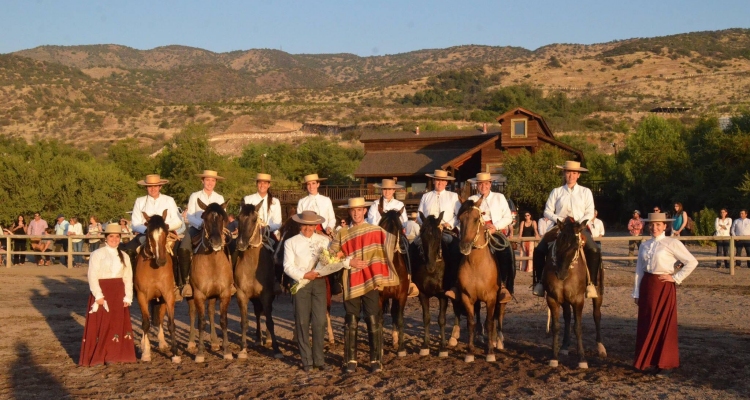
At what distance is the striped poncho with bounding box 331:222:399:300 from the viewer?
9539 millimetres

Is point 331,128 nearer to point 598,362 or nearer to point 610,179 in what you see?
point 610,179

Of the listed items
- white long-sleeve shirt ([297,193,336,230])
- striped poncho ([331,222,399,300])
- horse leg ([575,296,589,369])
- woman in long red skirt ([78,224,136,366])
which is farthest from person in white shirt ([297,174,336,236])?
horse leg ([575,296,589,369])

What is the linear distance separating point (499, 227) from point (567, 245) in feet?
4.79

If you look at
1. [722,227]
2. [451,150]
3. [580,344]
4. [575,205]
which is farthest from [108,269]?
[451,150]

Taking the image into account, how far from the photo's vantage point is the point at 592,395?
8.22 m

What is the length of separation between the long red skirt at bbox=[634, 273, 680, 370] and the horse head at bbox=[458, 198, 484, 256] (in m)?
2.09

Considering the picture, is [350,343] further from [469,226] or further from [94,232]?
[94,232]

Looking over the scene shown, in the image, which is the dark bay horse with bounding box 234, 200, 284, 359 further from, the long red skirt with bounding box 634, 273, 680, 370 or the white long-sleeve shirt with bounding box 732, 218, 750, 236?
the white long-sleeve shirt with bounding box 732, 218, 750, 236

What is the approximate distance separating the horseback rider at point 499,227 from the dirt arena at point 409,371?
870 mm

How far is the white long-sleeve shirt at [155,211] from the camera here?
11.1 meters

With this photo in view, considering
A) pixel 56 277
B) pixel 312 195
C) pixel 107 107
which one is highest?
pixel 107 107

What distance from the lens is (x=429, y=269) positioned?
10.2m

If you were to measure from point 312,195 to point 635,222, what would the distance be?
42.9ft

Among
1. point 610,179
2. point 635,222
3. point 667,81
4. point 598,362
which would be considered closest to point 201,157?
point 610,179
